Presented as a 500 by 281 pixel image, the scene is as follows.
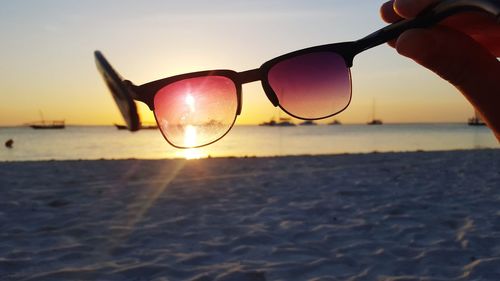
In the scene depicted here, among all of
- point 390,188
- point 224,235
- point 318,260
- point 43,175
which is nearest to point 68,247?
point 224,235

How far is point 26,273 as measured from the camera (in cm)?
403

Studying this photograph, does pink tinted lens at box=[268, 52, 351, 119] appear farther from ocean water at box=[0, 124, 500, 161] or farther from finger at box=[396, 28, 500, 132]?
ocean water at box=[0, 124, 500, 161]

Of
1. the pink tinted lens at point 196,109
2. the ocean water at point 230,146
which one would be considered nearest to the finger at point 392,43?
the pink tinted lens at point 196,109

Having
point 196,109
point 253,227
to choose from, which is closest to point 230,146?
point 253,227

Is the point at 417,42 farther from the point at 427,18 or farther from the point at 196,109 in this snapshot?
the point at 196,109

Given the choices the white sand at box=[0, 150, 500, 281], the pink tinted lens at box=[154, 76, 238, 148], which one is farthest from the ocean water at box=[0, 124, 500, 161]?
the pink tinted lens at box=[154, 76, 238, 148]

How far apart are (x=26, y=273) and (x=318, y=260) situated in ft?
9.10

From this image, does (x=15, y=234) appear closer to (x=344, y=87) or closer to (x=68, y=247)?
(x=68, y=247)

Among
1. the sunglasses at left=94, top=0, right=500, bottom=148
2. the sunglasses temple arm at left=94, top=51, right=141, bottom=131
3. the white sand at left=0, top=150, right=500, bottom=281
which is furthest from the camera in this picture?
the white sand at left=0, top=150, right=500, bottom=281

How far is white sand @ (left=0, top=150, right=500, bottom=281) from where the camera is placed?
4055 millimetres

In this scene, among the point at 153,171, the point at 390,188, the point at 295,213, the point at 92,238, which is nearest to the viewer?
the point at 92,238

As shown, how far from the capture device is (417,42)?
3.78ft

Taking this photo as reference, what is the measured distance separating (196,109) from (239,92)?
0.19m

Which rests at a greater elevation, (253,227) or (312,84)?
(312,84)
